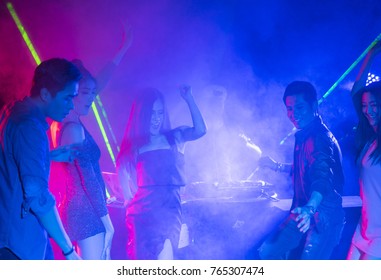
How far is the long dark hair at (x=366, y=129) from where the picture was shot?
2.43m

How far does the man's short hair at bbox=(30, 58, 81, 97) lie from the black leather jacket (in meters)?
1.56

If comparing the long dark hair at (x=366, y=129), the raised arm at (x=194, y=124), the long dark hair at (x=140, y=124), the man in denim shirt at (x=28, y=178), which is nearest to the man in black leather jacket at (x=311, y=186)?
the long dark hair at (x=366, y=129)

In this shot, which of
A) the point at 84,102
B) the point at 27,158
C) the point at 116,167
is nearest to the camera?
the point at 27,158

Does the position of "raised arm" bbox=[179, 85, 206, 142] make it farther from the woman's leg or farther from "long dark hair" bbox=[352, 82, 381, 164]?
"long dark hair" bbox=[352, 82, 381, 164]

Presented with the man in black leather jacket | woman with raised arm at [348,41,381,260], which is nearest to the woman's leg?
the man in black leather jacket

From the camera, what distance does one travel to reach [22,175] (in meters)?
1.83

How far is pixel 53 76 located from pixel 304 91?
167cm

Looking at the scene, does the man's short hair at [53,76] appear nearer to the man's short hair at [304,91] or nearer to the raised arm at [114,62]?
the raised arm at [114,62]

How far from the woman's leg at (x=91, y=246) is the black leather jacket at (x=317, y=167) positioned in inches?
53.1

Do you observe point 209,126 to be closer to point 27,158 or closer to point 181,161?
point 181,161

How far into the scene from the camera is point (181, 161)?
2535 millimetres

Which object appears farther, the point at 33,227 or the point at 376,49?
the point at 376,49
